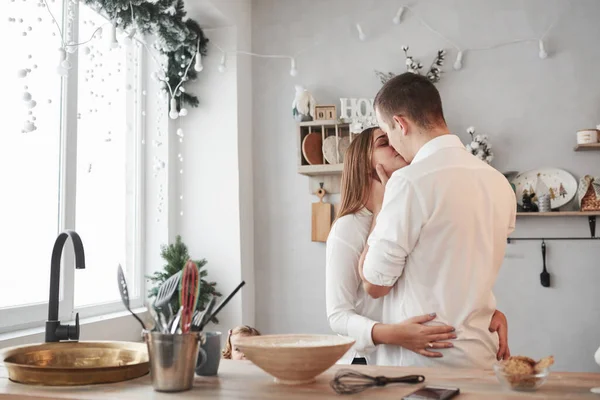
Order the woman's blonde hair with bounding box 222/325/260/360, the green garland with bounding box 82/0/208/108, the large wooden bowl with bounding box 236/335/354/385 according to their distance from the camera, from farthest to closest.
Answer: the green garland with bounding box 82/0/208/108 < the woman's blonde hair with bounding box 222/325/260/360 < the large wooden bowl with bounding box 236/335/354/385

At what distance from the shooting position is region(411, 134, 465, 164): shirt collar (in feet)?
5.52

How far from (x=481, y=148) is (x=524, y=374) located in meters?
2.30

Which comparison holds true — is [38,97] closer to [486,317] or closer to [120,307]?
[120,307]

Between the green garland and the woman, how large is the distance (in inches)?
54.2

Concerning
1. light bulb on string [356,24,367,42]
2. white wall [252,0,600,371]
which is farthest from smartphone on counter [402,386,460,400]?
light bulb on string [356,24,367,42]

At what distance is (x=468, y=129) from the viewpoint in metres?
3.31

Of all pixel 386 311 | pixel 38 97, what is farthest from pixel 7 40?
pixel 386 311

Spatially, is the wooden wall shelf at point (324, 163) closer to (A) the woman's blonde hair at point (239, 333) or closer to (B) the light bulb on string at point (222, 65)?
(B) the light bulb on string at point (222, 65)

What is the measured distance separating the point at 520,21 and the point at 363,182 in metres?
1.97

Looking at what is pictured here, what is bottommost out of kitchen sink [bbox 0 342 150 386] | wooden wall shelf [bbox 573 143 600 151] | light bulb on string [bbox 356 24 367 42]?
kitchen sink [bbox 0 342 150 386]

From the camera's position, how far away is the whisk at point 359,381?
1171 millimetres

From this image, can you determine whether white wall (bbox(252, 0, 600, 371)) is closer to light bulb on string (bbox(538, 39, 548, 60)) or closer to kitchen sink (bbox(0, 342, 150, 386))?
light bulb on string (bbox(538, 39, 548, 60))

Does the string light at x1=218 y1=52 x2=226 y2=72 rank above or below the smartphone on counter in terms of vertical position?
above

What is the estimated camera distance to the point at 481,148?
3.30 metres
